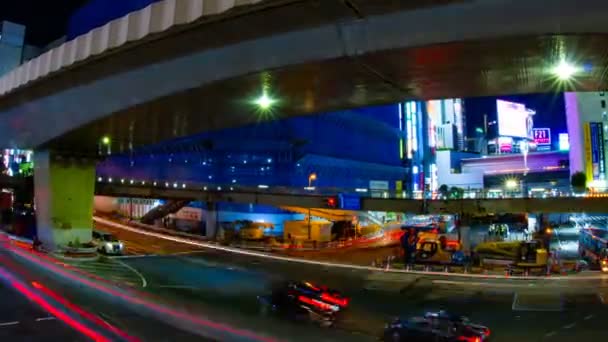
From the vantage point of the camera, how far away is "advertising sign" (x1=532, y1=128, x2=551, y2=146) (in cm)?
9034

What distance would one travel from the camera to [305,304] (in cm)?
1658

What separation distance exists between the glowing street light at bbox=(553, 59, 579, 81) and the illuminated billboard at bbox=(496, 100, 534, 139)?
80.8 metres

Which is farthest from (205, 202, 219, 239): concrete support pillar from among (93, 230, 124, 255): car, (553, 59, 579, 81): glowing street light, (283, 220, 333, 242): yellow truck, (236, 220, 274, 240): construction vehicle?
(553, 59, 579, 81): glowing street light

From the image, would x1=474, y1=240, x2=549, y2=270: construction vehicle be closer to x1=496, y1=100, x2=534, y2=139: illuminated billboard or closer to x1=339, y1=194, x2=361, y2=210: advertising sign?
x1=339, y1=194, x2=361, y2=210: advertising sign

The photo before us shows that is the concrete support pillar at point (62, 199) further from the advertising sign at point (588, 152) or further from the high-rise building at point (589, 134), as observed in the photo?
the advertising sign at point (588, 152)

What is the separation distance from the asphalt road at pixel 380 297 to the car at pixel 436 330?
870mm

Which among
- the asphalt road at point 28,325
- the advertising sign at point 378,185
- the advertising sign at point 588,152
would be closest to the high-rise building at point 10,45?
the asphalt road at point 28,325

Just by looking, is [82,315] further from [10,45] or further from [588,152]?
[588,152]

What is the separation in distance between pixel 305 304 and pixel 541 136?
9043cm

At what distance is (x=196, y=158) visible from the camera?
67125 mm

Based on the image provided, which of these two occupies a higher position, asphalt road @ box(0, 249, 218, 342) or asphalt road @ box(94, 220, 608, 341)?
asphalt road @ box(0, 249, 218, 342)

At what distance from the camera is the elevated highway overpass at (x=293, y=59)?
347 inches

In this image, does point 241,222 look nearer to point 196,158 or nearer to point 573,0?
point 196,158

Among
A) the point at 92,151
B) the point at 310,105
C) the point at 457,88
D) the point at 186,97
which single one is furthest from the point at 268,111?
the point at 92,151
